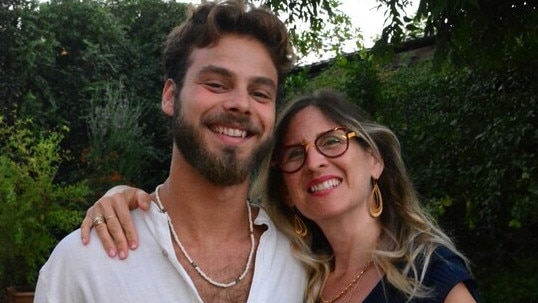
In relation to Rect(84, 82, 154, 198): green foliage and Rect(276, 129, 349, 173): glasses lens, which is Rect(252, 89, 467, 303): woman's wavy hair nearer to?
Rect(276, 129, 349, 173): glasses lens

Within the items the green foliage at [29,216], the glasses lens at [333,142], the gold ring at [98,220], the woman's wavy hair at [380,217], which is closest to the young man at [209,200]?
the gold ring at [98,220]

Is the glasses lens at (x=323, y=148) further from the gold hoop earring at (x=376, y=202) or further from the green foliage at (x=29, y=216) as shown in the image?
the green foliage at (x=29, y=216)

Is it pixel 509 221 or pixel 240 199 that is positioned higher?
pixel 240 199

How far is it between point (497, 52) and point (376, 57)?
0.86m

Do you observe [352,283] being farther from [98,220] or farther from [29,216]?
[29,216]

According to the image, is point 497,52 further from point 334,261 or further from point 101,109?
point 101,109

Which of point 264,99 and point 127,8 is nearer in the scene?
point 264,99

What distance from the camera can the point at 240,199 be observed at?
2691mm

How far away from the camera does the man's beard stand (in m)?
2.48

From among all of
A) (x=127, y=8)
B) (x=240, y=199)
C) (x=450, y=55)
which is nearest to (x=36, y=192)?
(x=450, y=55)

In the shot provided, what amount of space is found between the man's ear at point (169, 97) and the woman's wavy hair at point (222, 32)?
0.02m

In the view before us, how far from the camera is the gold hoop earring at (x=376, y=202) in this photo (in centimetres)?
277

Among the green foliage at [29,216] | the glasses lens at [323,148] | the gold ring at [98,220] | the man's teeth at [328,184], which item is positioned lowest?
the green foliage at [29,216]

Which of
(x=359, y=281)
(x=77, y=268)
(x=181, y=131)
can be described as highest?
(x=181, y=131)
